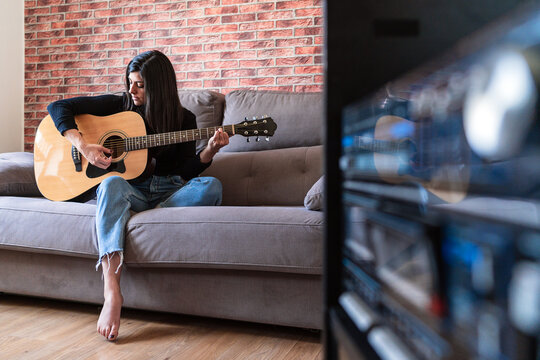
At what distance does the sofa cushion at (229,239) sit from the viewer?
135 cm

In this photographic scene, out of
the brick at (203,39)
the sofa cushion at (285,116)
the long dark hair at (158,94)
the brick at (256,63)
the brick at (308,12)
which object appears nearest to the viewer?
the long dark hair at (158,94)

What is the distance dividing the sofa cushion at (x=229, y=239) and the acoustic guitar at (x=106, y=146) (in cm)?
35

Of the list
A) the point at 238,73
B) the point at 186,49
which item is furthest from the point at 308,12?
the point at 186,49

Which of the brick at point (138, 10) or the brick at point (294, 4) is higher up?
the brick at point (138, 10)

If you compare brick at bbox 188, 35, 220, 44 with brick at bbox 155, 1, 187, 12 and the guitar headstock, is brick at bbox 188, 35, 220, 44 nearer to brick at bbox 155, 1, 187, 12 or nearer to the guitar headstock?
brick at bbox 155, 1, 187, 12

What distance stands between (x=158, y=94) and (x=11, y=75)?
1.79m

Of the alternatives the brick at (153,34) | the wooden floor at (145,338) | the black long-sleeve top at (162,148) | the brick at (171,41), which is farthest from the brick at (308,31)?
the wooden floor at (145,338)

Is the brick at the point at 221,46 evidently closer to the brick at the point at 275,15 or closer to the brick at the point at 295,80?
the brick at the point at 275,15

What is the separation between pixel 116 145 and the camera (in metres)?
1.84

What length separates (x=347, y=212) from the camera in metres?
0.39

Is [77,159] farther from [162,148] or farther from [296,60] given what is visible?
[296,60]

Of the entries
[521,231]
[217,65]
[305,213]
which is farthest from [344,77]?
[217,65]

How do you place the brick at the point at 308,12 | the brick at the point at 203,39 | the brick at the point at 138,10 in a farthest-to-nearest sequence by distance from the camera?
the brick at the point at 138,10 < the brick at the point at 203,39 < the brick at the point at 308,12

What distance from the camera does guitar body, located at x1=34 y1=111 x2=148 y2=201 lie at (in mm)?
1811
